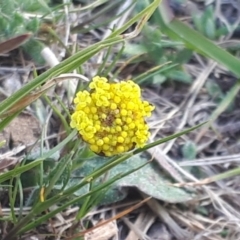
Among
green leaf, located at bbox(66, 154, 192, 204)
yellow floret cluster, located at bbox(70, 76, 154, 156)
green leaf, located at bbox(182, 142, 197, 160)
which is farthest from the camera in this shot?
green leaf, located at bbox(182, 142, 197, 160)

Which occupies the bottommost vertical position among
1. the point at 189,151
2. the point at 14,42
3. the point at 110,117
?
the point at 189,151

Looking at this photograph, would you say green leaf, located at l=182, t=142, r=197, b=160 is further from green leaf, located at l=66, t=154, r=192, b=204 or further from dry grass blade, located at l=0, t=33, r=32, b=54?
dry grass blade, located at l=0, t=33, r=32, b=54

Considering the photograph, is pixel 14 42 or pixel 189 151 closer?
pixel 14 42

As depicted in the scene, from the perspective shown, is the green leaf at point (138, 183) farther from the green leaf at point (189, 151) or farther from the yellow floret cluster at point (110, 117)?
the yellow floret cluster at point (110, 117)

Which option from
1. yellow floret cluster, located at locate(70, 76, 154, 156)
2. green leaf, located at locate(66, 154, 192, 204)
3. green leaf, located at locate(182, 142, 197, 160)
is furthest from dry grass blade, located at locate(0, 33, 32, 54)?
green leaf, located at locate(182, 142, 197, 160)

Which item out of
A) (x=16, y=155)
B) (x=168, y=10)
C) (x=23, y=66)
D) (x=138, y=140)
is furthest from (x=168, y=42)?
(x=138, y=140)

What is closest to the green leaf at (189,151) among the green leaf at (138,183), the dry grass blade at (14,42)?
the green leaf at (138,183)

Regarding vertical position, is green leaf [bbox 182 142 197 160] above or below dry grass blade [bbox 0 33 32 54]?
below

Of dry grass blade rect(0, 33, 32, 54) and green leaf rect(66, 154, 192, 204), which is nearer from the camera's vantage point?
dry grass blade rect(0, 33, 32, 54)

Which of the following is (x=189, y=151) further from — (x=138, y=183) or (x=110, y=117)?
(x=110, y=117)

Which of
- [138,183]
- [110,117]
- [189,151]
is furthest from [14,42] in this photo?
[189,151]
